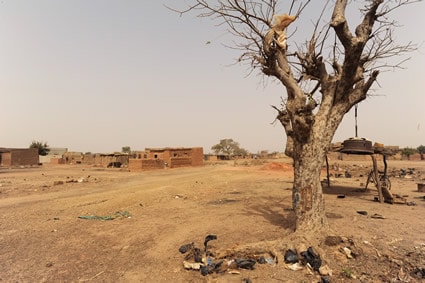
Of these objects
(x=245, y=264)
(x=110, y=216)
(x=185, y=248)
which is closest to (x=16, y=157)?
(x=110, y=216)

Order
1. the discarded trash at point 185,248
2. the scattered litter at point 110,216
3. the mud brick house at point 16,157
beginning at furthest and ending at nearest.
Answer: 1. the mud brick house at point 16,157
2. the scattered litter at point 110,216
3. the discarded trash at point 185,248

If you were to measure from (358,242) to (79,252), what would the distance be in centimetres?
502

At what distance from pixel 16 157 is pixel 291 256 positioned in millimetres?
42005

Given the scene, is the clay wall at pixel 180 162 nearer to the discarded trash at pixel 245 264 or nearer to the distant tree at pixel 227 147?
the discarded trash at pixel 245 264

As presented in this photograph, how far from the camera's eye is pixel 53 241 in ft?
19.3

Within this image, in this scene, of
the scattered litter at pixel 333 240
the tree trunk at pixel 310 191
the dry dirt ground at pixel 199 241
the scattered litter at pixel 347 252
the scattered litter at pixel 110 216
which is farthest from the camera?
the scattered litter at pixel 110 216

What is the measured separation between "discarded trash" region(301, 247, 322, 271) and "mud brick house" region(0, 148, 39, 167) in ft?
138

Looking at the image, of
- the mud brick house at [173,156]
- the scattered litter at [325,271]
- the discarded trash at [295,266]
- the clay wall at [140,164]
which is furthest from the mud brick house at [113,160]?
the scattered litter at [325,271]

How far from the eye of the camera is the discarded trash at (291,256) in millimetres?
4364

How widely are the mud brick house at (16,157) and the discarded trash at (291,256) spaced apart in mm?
41728

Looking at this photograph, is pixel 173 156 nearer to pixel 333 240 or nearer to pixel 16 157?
pixel 16 157

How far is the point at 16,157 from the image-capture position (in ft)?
121

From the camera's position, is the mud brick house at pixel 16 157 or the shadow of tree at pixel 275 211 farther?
the mud brick house at pixel 16 157

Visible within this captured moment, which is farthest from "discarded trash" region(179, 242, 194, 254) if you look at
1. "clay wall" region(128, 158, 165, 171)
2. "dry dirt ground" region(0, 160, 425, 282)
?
"clay wall" region(128, 158, 165, 171)
